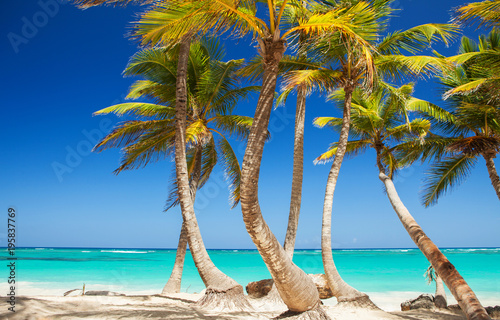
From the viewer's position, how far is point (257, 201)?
4.54 meters

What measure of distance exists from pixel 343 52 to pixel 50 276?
74.7 feet

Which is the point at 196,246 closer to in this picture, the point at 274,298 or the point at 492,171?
the point at 274,298

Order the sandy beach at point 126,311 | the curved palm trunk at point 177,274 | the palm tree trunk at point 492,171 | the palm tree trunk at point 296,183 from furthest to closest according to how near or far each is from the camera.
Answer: the palm tree trunk at point 492,171 → the curved palm trunk at point 177,274 → the palm tree trunk at point 296,183 → the sandy beach at point 126,311

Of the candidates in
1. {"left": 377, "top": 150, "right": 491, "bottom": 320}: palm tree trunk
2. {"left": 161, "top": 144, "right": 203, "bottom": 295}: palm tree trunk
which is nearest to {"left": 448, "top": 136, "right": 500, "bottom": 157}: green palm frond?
{"left": 377, "top": 150, "right": 491, "bottom": 320}: palm tree trunk

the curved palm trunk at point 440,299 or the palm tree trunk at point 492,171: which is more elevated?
the palm tree trunk at point 492,171

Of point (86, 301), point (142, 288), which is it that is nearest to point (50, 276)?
point (142, 288)

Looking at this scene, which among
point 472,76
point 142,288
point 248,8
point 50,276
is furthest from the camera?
point 50,276

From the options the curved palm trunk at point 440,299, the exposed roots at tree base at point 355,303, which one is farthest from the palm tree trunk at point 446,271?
the curved palm trunk at point 440,299

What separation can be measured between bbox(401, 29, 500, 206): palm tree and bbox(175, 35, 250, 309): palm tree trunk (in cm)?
724

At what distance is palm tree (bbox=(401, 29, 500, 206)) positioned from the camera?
983 cm

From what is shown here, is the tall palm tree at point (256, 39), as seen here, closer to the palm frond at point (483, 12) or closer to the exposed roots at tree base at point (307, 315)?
the exposed roots at tree base at point (307, 315)

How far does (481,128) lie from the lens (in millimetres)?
10625

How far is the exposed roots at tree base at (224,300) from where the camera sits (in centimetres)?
669

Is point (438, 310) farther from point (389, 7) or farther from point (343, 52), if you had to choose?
point (389, 7)
